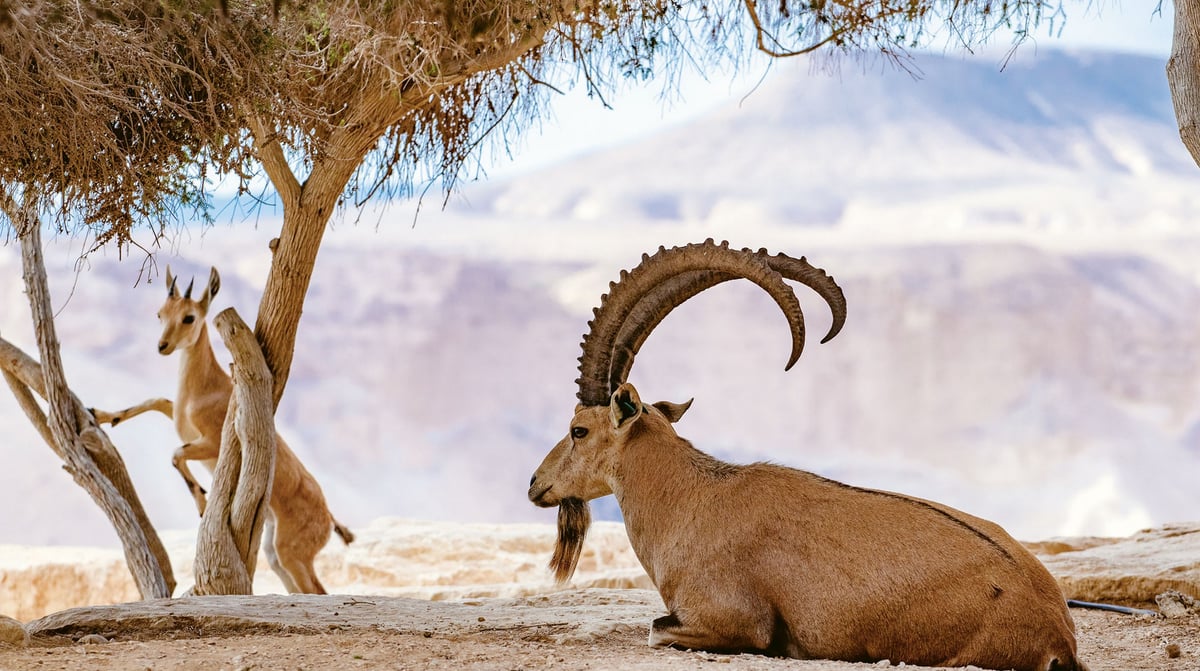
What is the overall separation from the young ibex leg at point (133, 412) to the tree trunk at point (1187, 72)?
6006 millimetres

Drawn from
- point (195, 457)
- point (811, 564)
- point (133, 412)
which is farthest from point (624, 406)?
point (133, 412)

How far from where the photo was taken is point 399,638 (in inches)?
155

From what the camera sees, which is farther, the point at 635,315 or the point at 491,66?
the point at 491,66

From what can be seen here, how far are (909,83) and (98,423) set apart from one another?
2736 cm

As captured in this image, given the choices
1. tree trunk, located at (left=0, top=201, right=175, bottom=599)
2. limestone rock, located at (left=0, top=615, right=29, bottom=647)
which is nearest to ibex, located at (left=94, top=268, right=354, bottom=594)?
tree trunk, located at (left=0, top=201, right=175, bottom=599)

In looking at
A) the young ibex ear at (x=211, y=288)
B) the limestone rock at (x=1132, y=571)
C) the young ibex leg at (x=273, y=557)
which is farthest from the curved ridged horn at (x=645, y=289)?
Result: the young ibex leg at (x=273, y=557)

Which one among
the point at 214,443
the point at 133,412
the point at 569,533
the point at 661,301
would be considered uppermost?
the point at 133,412

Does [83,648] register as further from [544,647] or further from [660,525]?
[660,525]

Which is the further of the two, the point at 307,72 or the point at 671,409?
the point at 307,72

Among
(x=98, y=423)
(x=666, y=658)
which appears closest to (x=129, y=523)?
A: (x=98, y=423)

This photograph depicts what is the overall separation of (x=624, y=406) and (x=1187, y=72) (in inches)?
97.0

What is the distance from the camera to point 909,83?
31.0m

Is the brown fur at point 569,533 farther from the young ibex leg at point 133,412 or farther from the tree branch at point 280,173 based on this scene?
the young ibex leg at point 133,412

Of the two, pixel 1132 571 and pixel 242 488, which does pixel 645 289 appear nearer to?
pixel 242 488
